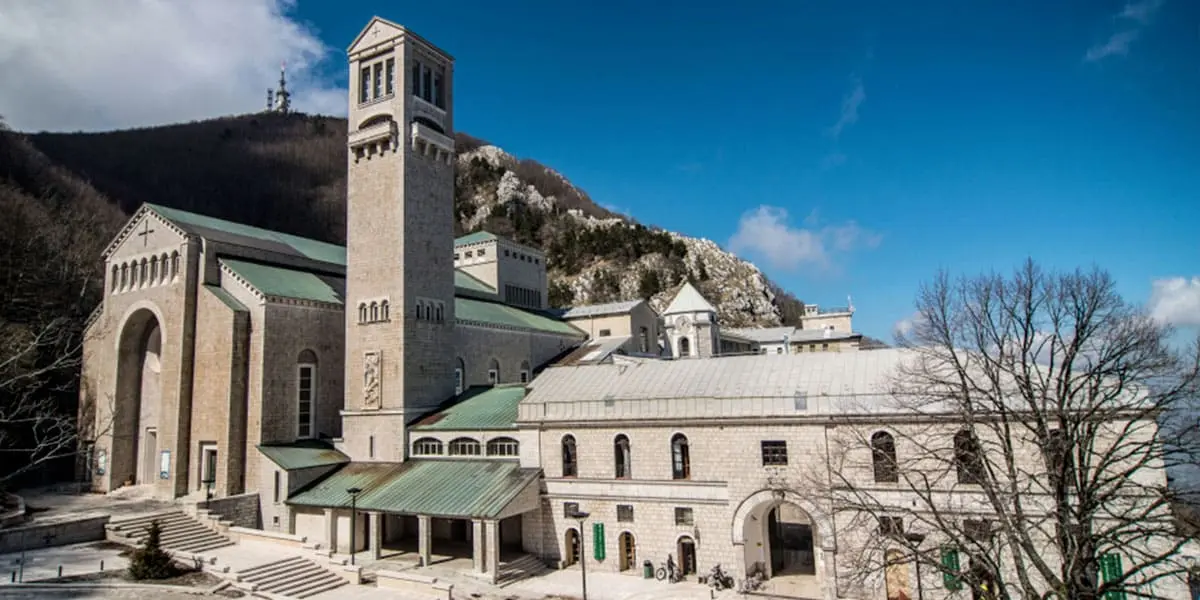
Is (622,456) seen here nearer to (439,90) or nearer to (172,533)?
(172,533)

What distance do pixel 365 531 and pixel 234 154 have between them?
151m

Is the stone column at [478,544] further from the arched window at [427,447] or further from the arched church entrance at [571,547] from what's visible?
the arched window at [427,447]

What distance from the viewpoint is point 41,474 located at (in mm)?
42031

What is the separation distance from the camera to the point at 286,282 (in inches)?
1428

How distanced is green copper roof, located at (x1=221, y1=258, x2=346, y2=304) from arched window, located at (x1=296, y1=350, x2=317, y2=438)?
3.16m

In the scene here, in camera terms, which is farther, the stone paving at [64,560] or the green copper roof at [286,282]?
the green copper roof at [286,282]

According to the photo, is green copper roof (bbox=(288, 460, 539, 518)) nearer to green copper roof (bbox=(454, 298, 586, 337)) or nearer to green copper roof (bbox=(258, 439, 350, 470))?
green copper roof (bbox=(258, 439, 350, 470))

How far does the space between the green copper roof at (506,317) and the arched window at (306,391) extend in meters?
8.25

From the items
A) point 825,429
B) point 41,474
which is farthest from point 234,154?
point 825,429

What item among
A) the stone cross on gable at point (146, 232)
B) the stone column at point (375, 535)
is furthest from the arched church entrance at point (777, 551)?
the stone cross on gable at point (146, 232)

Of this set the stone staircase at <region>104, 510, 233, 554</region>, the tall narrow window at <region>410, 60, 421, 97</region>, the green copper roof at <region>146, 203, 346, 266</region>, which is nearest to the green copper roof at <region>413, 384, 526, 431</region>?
the stone staircase at <region>104, 510, 233, 554</region>

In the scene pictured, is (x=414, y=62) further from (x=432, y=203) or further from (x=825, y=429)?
(x=825, y=429)

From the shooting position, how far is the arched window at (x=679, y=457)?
85.3 feet

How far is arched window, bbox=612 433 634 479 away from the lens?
26969 mm
